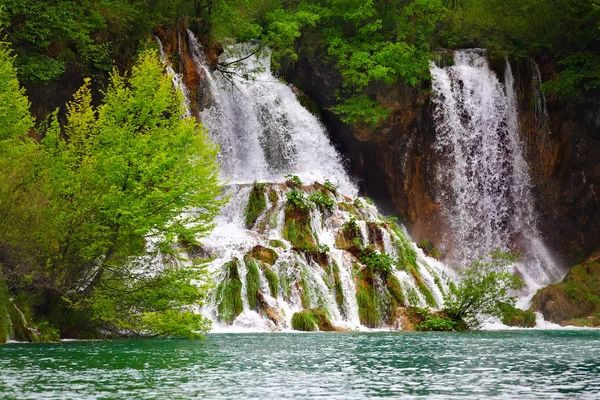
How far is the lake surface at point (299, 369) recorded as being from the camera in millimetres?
12133

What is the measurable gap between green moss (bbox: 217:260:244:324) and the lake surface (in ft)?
20.5

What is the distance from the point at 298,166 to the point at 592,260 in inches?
615

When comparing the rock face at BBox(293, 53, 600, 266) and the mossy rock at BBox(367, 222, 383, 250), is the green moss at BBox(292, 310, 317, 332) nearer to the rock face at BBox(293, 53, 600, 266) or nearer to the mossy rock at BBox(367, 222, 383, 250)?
the mossy rock at BBox(367, 222, 383, 250)

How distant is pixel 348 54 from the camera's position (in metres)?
46.5

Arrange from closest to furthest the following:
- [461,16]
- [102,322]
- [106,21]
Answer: [102,322] → [106,21] → [461,16]

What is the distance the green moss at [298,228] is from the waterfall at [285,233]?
5cm

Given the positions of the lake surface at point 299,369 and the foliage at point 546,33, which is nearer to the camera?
the lake surface at point 299,369

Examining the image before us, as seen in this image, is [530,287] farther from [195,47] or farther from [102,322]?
[102,322]

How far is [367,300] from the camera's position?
32156 millimetres

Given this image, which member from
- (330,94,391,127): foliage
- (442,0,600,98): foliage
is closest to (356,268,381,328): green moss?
(330,94,391,127): foliage

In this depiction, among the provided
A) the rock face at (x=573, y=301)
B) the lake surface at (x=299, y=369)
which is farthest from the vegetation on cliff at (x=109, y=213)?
the rock face at (x=573, y=301)

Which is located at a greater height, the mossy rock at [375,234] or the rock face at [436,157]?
the rock face at [436,157]

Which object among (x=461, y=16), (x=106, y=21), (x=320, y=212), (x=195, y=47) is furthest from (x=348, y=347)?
(x=461, y=16)

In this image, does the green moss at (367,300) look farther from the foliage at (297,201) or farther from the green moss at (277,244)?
the foliage at (297,201)
